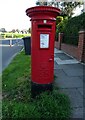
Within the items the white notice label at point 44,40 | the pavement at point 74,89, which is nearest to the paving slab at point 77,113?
the pavement at point 74,89

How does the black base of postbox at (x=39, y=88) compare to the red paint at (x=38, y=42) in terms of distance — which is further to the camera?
the black base of postbox at (x=39, y=88)

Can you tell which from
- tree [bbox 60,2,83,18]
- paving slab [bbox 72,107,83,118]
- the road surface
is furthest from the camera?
tree [bbox 60,2,83,18]

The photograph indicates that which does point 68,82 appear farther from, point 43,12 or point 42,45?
point 43,12

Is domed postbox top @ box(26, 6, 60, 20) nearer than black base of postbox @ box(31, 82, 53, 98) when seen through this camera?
Yes

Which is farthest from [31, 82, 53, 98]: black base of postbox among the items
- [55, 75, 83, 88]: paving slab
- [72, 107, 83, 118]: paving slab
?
[55, 75, 83, 88]: paving slab

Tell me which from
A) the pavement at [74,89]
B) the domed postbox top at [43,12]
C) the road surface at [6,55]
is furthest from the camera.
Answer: the road surface at [6,55]

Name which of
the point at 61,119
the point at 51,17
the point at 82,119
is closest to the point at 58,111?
the point at 61,119

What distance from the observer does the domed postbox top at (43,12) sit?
4.60 metres

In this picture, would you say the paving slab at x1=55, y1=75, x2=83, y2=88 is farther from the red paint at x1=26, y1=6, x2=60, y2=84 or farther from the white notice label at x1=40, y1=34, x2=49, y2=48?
the white notice label at x1=40, y1=34, x2=49, y2=48

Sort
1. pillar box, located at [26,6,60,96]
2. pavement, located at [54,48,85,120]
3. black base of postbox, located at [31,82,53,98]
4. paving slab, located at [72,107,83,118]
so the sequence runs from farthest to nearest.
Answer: black base of postbox, located at [31,82,53,98] < pillar box, located at [26,6,60,96] < pavement, located at [54,48,85,120] < paving slab, located at [72,107,83,118]

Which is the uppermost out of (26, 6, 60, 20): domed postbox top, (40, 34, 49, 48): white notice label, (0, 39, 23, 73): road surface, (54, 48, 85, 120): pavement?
(26, 6, 60, 20): domed postbox top

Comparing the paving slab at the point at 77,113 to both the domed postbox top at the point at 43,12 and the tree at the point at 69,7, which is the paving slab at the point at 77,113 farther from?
the tree at the point at 69,7

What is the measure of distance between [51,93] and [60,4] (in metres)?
30.8

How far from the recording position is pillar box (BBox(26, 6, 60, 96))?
4699mm
